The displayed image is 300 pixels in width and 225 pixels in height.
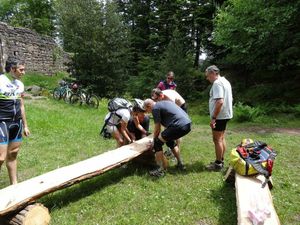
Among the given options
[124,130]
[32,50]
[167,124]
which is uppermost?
[32,50]

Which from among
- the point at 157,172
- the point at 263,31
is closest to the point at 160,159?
the point at 157,172

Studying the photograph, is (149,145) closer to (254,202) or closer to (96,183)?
(96,183)

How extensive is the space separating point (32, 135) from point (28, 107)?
10.7ft

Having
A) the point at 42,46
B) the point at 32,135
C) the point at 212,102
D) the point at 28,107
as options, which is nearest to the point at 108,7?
the point at 42,46

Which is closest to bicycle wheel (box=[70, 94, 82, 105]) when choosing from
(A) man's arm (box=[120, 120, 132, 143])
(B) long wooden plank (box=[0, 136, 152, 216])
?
(A) man's arm (box=[120, 120, 132, 143])

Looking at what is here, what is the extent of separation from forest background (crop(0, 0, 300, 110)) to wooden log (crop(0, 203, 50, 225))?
11.1 meters

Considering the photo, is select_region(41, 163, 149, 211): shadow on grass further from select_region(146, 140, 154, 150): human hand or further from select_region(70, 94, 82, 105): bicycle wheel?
select_region(70, 94, 82, 105): bicycle wheel

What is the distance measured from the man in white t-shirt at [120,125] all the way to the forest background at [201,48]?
28.3 ft

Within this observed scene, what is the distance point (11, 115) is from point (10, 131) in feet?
0.75

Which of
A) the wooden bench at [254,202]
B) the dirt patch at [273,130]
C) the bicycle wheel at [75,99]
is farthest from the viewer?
the bicycle wheel at [75,99]

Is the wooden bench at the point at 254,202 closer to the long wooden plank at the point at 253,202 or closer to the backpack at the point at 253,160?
the long wooden plank at the point at 253,202

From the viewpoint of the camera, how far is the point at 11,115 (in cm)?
417

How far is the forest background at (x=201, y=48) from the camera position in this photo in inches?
511

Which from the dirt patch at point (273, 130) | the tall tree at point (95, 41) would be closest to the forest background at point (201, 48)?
the tall tree at point (95, 41)
